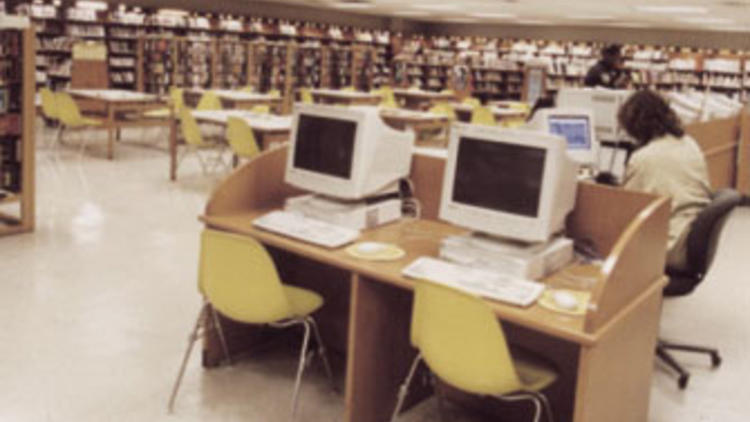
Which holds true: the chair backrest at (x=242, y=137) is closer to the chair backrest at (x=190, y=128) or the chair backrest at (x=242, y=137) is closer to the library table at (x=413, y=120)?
the chair backrest at (x=190, y=128)

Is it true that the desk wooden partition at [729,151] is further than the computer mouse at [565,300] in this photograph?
Yes

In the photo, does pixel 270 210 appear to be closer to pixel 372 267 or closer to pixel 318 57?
pixel 372 267

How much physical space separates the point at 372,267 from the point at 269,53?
1313 centimetres

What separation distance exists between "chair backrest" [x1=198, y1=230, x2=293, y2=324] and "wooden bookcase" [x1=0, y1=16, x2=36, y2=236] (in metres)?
3.27

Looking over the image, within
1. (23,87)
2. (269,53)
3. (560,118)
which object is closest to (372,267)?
(560,118)

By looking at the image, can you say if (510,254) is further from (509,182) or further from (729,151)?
(729,151)

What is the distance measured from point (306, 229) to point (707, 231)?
1.84 m

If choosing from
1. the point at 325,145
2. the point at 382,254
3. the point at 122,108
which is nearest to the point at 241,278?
the point at 382,254

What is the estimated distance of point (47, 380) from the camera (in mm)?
3324

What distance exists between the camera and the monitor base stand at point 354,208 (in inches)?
130

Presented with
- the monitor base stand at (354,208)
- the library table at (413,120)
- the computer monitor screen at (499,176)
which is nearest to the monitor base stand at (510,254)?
the computer monitor screen at (499,176)

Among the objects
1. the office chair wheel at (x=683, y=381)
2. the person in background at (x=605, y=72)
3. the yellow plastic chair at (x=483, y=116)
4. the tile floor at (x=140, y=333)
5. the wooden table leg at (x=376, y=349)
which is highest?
the person in background at (x=605, y=72)

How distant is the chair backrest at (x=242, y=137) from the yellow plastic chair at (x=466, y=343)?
4996mm

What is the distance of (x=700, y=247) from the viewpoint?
3.55 metres
